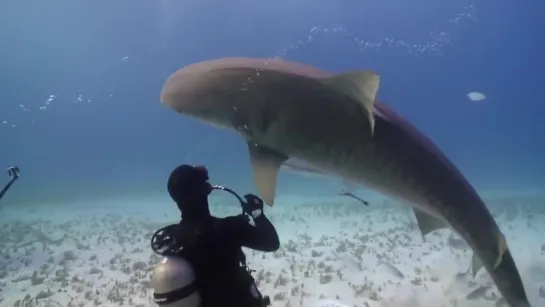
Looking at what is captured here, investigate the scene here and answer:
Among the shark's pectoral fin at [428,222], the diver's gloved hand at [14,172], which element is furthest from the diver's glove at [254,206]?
the diver's gloved hand at [14,172]

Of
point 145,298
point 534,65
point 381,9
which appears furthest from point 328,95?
point 534,65

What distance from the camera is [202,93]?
2654mm

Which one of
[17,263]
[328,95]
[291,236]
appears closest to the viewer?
[328,95]

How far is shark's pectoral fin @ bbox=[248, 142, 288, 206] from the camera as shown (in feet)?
9.21

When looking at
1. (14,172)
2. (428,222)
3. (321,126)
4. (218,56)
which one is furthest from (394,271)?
(218,56)

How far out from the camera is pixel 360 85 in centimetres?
249

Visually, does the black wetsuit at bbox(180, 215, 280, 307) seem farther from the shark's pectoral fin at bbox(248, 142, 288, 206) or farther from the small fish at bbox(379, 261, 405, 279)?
the small fish at bbox(379, 261, 405, 279)

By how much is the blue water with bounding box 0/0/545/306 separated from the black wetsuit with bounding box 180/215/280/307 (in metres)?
53.1

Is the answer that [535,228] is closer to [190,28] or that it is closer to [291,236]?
[291,236]

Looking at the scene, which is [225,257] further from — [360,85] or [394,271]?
[394,271]

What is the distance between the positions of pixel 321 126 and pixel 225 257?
4.28ft

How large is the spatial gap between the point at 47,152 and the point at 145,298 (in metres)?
166

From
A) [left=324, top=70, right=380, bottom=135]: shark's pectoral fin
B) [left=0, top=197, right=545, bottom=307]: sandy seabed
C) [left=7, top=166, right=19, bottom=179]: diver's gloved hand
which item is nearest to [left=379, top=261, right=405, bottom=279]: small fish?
[left=0, top=197, right=545, bottom=307]: sandy seabed

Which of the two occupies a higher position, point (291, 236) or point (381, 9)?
point (381, 9)
